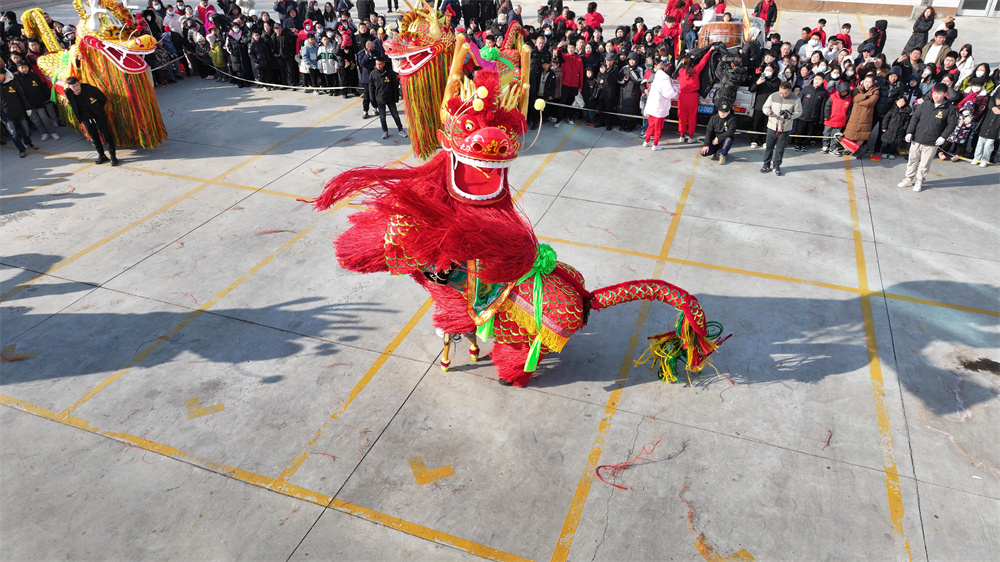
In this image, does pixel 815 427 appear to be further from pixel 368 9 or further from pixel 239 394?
pixel 368 9

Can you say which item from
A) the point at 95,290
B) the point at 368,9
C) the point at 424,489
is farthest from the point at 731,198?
the point at 368,9

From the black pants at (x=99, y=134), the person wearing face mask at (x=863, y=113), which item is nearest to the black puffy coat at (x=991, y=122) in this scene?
the person wearing face mask at (x=863, y=113)

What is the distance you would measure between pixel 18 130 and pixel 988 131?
1557cm

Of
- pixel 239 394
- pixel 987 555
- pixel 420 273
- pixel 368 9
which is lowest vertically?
pixel 987 555

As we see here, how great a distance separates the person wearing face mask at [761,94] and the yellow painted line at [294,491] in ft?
28.0

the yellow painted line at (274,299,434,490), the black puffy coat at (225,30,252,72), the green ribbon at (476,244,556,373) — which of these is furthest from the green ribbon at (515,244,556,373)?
the black puffy coat at (225,30,252,72)

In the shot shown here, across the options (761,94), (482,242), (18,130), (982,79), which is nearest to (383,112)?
(18,130)

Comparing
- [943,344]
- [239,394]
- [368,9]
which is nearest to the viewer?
[239,394]

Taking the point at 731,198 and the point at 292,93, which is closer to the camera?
the point at 731,198

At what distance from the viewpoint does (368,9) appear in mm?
16281

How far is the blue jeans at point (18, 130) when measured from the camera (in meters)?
9.64

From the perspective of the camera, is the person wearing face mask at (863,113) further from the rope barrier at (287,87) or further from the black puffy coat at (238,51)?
the black puffy coat at (238,51)

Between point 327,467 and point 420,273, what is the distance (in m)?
1.67

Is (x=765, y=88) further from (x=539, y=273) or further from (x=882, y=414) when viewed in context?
(x=539, y=273)
